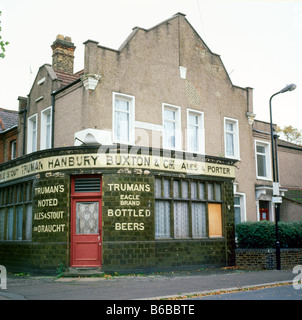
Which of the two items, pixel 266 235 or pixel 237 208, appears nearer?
pixel 266 235

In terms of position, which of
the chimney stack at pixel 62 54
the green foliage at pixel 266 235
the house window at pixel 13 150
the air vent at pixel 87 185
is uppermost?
the chimney stack at pixel 62 54

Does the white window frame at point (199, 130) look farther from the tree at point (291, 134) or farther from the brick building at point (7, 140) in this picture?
the tree at point (291, 134)

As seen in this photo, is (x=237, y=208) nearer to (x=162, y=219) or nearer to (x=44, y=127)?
(x=162, y=219)

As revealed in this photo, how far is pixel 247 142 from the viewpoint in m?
23.2

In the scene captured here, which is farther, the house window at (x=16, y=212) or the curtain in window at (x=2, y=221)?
the curtain in window at (x=2, y=221)

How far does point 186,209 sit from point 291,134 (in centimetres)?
3437

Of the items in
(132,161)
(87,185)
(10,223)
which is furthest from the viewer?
(10,223)

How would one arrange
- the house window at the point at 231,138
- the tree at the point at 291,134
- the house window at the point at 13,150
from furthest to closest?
the tree at the point at 291,134, the house window at the point at 13,150, the house window at the point at 231,138

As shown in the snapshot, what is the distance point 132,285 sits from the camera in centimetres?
1217

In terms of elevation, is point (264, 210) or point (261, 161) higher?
point (261, 161)

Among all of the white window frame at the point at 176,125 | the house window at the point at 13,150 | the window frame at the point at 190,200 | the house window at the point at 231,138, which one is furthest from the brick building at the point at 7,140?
the house window at the point at 231,138

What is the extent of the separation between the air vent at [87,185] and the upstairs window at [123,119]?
2.75 m

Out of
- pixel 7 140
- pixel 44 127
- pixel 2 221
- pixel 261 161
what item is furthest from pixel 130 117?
pixel 7 140

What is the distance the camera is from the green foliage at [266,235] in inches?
701
